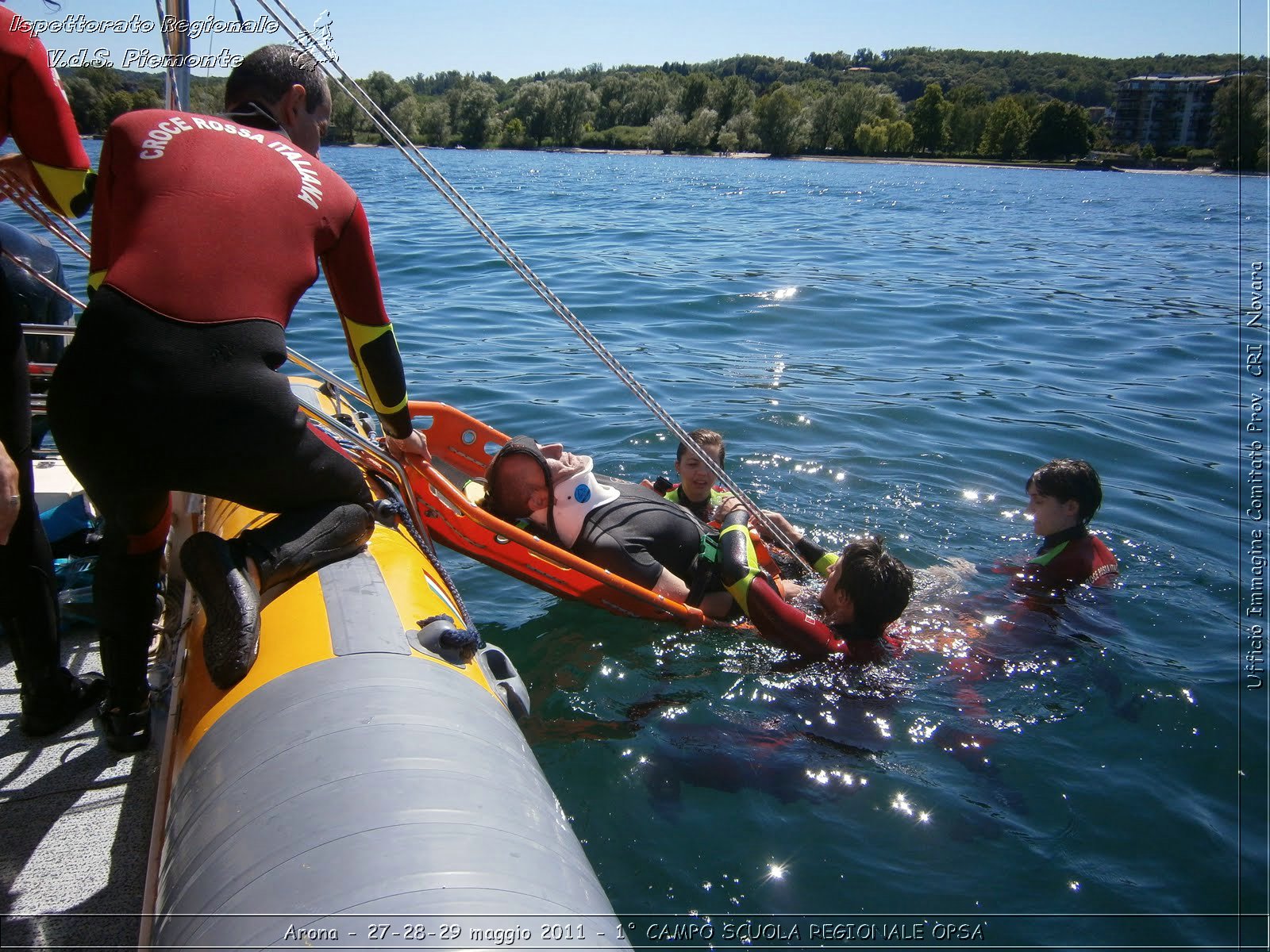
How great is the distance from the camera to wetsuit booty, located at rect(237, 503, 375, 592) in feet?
7.63

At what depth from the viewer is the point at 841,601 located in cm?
388

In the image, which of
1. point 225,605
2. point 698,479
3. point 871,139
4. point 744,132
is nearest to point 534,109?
point 744,132

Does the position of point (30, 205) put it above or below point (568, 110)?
below

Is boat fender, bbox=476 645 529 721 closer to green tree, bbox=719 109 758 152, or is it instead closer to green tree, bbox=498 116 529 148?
green tree, bbox=498 116 529 148

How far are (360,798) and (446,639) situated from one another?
2.02ft

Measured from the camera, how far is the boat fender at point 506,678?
237 centimetres

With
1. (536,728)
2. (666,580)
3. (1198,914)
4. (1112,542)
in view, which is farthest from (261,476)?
(1112,542)

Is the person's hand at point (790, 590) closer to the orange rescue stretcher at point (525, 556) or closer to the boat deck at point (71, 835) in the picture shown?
the orange rescue stretcher at point (525, 556)

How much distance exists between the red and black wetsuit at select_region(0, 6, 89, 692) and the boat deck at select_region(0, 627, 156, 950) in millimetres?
229

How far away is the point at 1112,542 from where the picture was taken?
5.29m

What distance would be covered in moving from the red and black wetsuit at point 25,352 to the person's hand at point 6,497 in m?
0.32

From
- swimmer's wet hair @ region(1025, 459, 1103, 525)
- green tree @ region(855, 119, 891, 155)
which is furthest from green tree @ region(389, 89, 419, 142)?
swimmer's wet hair @ region(1025, 459, 1103, 525)

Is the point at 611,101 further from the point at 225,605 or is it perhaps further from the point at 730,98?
the point at 225,605

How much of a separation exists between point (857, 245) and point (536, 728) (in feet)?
49.6
